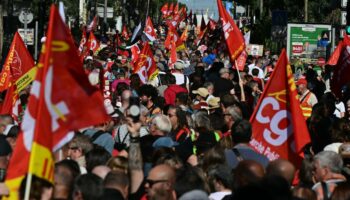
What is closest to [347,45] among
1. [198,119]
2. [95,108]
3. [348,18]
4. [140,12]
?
[348,18]

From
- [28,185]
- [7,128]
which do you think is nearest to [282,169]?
[28,185]

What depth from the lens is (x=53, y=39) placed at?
7258mm

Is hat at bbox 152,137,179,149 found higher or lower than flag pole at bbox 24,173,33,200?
lower

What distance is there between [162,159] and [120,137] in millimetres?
2495

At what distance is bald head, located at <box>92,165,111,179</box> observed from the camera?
27.5 ft

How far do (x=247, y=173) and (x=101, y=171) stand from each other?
132cm

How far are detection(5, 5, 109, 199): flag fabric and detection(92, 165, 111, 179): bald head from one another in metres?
1.09

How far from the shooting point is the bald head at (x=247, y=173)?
7.64 meters

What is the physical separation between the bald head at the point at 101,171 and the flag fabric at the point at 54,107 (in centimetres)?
109

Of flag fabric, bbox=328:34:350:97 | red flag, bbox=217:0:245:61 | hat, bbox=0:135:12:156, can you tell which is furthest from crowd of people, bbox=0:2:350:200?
flag fabric, bbox=328:34:350:97

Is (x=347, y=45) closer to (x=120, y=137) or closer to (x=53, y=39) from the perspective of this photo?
(x=120, y=137)

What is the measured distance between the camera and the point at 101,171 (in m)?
8.43

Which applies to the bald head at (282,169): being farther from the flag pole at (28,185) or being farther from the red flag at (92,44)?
the red flag at (92,44)

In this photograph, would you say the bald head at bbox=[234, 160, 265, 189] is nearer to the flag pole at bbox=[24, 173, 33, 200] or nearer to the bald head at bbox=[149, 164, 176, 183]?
the bald head at bbox=[149, 164, 176, 183]
